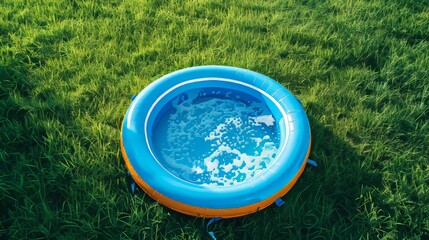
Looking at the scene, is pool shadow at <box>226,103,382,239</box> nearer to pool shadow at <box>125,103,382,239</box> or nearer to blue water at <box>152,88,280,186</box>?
pool shadow at <box>125,103,382,239</box>

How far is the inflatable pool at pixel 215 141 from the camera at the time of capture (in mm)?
2258

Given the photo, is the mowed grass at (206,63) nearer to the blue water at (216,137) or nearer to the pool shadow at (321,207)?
the pool shadow at (321,207)

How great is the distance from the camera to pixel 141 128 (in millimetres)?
2521

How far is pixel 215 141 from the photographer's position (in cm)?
275

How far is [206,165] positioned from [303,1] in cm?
204

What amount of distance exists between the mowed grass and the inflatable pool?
0.47 ft

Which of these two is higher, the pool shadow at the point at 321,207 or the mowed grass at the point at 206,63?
the mowed grass at the point at 206,63

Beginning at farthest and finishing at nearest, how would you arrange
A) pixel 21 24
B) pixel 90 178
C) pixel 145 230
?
pixel 21 24 < pixel 90 178 < pixel 145 230

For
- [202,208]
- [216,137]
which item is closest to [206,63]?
[216,137]

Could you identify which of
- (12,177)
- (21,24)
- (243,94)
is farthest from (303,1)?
(12,177)

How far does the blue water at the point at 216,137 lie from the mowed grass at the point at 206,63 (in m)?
0.28

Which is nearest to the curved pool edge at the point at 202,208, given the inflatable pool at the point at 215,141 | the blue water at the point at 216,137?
the inflatable pool at the point at 215,141

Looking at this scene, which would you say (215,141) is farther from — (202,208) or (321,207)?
(321,207)

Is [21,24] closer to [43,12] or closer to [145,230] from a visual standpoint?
[43,12]
